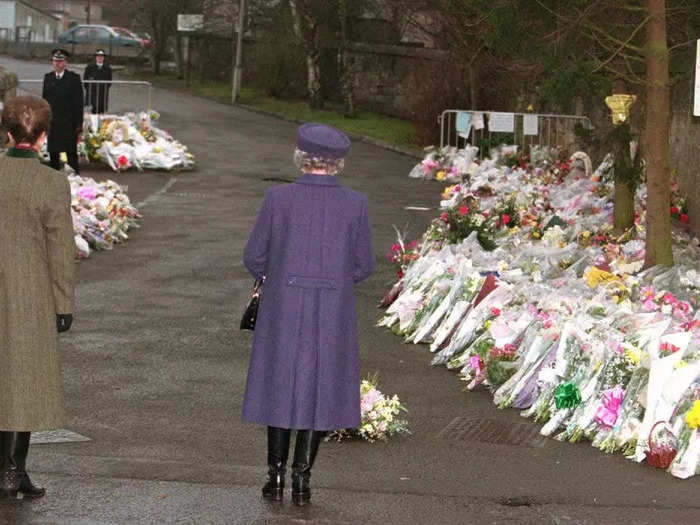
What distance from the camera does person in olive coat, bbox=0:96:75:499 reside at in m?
6.69

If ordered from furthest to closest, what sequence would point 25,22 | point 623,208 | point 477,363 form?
point 25,22 < point 623,208 < point 477,363

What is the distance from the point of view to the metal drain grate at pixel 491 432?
8.49 meters

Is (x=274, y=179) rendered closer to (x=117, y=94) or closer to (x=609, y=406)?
(x=117, y=94)

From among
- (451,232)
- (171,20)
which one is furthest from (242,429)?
(171,20)

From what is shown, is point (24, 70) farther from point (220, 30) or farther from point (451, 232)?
point (451, 232)

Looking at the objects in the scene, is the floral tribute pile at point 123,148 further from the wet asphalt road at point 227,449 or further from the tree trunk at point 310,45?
the tree trunk at point 310,45

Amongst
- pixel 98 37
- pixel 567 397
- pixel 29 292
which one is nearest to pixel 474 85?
pixel 567 397

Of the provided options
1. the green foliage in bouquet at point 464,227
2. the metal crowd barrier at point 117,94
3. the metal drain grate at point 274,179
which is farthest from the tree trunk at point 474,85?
the green foliage in bouquet at point 464,227

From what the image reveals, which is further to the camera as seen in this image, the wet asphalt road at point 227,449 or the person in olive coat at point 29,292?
the wet asphalt road at point 227,449

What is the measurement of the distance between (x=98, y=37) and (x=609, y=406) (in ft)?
194

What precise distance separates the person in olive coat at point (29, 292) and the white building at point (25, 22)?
66.6m

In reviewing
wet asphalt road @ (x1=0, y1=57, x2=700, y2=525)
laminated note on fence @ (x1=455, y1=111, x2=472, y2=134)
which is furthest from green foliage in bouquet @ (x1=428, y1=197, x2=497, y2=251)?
laminated note on fence @ (x1=455, y1=111, x2=472, y2=134)

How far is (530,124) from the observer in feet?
82.2

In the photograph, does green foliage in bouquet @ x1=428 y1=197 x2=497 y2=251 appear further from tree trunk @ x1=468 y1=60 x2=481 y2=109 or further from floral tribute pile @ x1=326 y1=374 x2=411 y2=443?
tree trunk @ x1=468 y1=60 x2=481 y2=109
